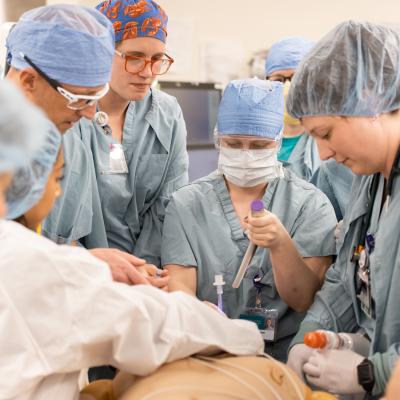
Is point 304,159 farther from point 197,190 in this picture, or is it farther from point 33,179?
point 33,179

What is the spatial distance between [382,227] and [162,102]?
1.11m

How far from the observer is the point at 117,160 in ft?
6.71

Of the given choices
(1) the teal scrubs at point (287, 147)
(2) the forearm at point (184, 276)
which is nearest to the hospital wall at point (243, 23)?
(1) the teal scrubs at point (287, 147)

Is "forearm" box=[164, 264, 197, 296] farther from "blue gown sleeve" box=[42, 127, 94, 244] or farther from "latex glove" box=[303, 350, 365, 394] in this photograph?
"latex glove" box=[303, 350, 365, 394]

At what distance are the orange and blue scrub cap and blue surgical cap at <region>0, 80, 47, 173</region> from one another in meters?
1.07

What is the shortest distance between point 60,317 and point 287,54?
241 centimetres

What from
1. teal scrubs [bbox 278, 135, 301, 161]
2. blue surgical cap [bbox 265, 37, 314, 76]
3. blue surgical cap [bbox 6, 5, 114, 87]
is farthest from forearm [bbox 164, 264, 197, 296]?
blue surgical cap [bbox 265, 37, 314, 76]

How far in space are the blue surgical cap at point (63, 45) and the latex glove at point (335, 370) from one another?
0.95 metres

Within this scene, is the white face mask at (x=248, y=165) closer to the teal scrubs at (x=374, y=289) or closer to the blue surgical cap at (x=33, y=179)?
the teal scrubs at (x=374, y=289)

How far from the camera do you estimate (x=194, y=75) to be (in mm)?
4492

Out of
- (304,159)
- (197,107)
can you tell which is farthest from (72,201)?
(197,107)

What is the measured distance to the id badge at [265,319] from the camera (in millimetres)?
1796

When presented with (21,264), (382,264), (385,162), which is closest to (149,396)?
(21,264)

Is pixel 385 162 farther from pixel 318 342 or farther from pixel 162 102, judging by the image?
pixel 162 102
